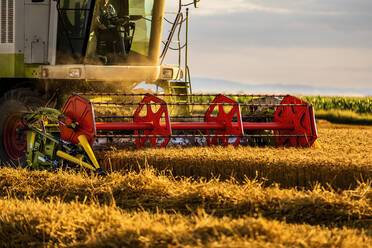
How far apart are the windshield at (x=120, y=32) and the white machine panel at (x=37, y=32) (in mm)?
679

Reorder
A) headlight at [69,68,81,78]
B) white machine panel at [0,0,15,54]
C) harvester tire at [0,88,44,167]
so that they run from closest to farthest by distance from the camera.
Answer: harvester tire at [0,88,44,167]
headlight at [69,68,81,78]
white machine panel at [0,0,15,54]

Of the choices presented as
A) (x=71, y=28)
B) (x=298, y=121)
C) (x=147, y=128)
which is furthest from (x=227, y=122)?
(x=71, y=28)

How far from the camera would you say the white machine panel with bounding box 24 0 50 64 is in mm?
8148

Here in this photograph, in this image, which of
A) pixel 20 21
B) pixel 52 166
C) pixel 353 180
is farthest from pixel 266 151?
pixel 20 21

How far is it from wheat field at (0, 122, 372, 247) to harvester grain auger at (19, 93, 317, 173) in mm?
273

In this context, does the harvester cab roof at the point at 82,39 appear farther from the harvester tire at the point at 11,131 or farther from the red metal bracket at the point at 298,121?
the red metal bracket at the point at 298,121

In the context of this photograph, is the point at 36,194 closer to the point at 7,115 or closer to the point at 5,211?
the point at 5,211

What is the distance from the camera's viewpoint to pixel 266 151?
6270 millimetres

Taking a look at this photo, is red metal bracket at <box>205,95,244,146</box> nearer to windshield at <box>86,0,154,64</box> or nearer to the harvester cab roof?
the harvester cab roof

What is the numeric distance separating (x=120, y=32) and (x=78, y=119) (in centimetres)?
256

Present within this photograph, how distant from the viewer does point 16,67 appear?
27.3 feet

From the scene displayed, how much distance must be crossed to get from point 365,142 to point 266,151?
6.92 ft

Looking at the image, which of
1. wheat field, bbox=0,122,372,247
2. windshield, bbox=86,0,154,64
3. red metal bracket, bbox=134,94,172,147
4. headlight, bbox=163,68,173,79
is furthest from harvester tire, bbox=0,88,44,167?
headlight, bbox=163,68,173,79

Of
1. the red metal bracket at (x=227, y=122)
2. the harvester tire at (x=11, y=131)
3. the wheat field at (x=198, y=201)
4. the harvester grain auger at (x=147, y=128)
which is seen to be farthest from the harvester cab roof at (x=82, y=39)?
the wheat field at (x=198, y=201)
